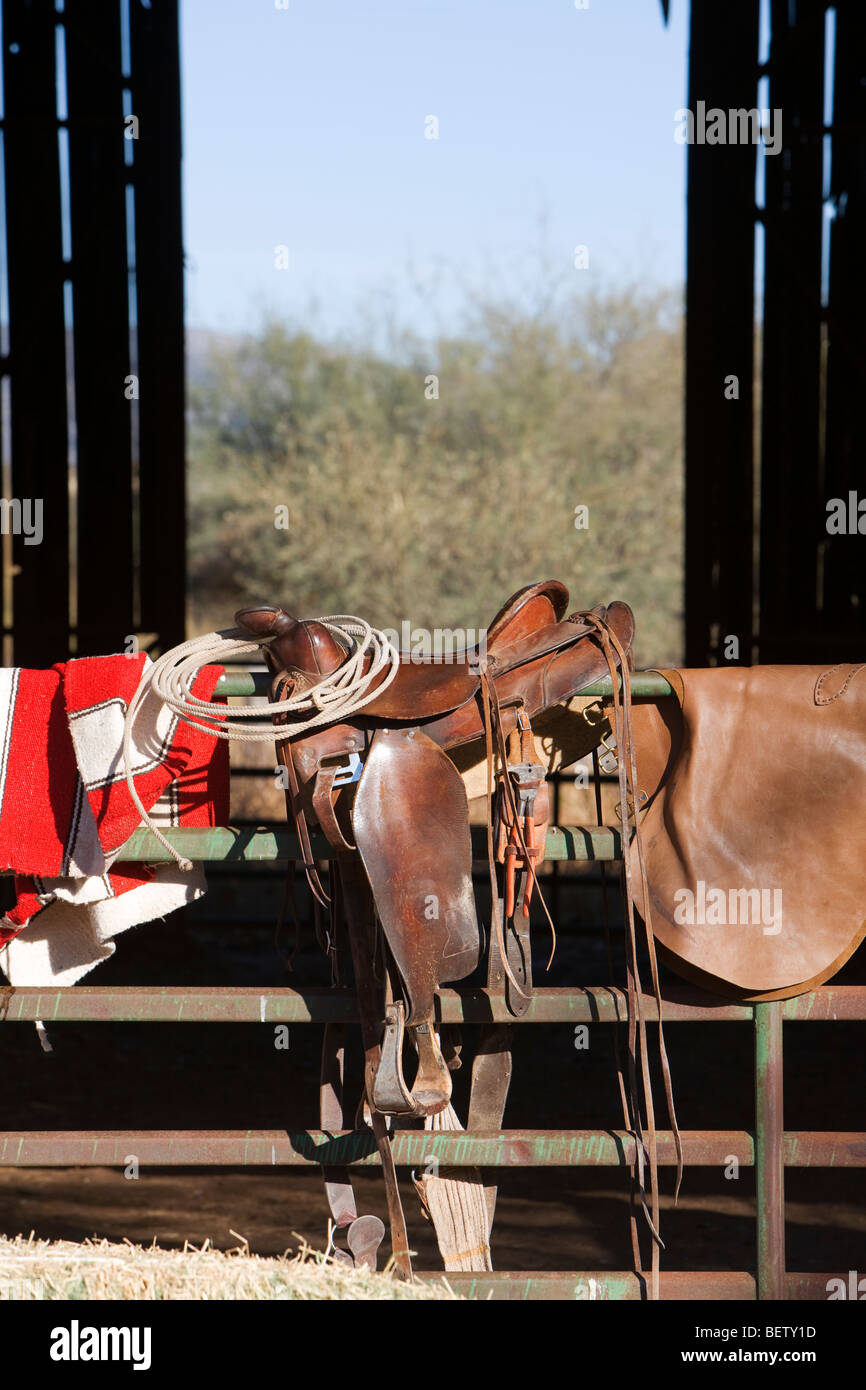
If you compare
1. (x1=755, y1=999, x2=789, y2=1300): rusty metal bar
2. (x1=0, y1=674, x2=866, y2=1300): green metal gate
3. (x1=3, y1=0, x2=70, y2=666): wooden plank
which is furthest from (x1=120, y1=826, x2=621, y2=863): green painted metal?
(x1=3, y1=0, x2=70, y2=666): wooden plank

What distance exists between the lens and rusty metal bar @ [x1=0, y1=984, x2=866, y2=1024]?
96.0 inches

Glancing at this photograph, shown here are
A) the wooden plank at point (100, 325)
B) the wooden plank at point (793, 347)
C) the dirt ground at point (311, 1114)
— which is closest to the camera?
the dirt ground at point (311, 1114)

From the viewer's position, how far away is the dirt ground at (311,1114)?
3.58 meters

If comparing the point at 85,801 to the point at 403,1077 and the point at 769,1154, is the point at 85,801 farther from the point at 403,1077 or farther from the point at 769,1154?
the point at 769,1154

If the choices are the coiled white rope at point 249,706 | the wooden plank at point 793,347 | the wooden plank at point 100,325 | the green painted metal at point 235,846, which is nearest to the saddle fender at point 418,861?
the coiled white rope at point 249,706

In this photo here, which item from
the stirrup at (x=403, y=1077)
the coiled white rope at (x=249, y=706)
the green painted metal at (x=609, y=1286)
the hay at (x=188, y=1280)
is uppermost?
the coiled white rope at (x=249, y=706)

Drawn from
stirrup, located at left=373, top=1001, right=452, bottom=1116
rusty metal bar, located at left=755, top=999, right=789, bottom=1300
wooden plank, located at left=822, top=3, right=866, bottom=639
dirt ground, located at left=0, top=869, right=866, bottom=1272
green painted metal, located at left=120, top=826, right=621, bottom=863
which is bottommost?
dirt ground, located at left=0, top=869, right=866, bottom=1272

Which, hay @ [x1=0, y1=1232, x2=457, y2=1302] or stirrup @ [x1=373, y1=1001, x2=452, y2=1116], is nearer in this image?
stirrup @ [x1=373, y1=1001, x2=452, y2=1116]

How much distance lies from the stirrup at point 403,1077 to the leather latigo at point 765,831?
0.50m

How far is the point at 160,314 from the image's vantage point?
7027mm

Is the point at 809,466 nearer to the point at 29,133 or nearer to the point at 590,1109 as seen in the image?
the point at 590,1109

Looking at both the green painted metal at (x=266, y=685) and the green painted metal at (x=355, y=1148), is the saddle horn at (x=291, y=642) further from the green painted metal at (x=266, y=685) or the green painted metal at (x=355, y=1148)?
the green painted metal at (x=355, y=1148)

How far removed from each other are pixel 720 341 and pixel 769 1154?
16.0 ft

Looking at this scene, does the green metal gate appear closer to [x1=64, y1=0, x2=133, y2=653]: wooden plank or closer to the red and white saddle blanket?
the red and white saddle blanket
